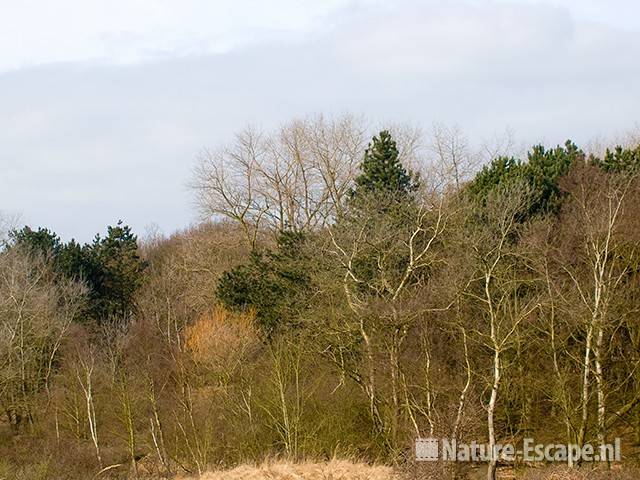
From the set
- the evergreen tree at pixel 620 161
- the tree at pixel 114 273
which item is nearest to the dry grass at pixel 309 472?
the evergreen tree at pixel 620 161

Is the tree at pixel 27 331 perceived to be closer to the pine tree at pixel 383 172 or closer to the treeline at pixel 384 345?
the treeline at pixel 384 345

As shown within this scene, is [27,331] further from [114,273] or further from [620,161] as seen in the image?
[620,161]

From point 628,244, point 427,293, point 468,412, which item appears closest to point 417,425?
point 468,412

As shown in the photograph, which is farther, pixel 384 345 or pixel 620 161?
pixel 620 161

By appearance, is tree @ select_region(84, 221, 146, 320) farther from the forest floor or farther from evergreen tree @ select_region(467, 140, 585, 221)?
the forest floor

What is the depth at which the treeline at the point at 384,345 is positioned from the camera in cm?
2791

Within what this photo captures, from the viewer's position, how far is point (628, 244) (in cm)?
2852

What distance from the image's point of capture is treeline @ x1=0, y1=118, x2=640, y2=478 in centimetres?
2791

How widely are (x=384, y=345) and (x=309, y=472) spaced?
9.31 meters

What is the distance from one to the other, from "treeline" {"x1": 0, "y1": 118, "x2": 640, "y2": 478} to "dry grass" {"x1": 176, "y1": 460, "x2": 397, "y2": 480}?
2189mm

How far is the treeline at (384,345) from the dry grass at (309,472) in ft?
7.18

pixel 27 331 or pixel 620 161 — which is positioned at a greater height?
pixel 620 161

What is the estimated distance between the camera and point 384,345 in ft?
101

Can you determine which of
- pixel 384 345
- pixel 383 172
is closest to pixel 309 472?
pixel 384 345
